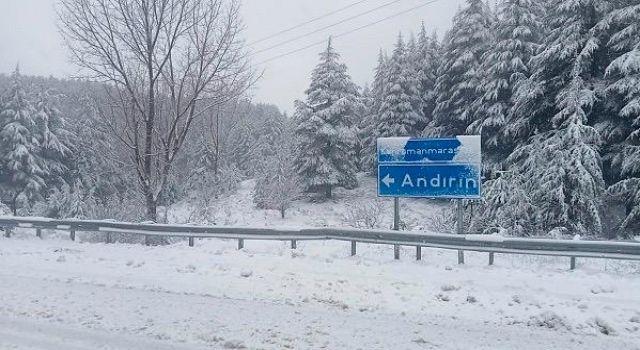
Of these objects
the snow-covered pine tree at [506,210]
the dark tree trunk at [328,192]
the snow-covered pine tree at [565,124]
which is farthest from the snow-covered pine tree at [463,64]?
the snow-covered pine tree at [506,210]

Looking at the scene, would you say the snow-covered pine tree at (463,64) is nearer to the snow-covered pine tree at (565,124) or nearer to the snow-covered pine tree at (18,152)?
the snow-covered pine tree at (565,124)

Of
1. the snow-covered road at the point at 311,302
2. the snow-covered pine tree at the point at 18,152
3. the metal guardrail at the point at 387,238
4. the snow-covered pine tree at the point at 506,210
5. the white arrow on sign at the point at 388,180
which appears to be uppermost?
the snow-covered pine tree at the point at 18,152

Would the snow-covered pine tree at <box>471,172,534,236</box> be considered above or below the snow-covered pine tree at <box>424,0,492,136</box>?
below

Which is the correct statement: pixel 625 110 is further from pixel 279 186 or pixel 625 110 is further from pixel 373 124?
pixel 373 124

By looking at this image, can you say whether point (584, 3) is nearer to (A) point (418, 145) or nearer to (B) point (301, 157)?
(A) point (418, 145)

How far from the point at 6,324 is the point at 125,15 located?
13.0m

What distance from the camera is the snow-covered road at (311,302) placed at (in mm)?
6348

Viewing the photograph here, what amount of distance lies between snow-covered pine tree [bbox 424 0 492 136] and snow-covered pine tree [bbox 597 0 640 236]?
36.9 feet

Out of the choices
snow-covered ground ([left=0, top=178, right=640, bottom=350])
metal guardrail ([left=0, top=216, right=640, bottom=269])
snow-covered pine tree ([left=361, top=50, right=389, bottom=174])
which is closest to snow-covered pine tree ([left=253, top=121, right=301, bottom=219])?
snow-covered pine tree ([left=361, top=50, right=389, bottom=174])

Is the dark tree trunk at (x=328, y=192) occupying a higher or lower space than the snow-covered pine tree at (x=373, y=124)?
lower

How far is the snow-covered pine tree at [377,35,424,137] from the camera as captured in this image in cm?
3931

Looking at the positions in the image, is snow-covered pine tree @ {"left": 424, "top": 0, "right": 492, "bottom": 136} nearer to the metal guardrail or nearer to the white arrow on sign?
the white arrow on sign

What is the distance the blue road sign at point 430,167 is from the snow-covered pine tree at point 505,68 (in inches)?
593

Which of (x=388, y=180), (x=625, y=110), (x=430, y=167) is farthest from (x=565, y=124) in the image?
(x=388, y=180)
